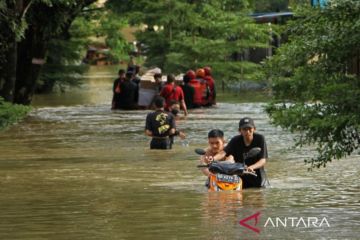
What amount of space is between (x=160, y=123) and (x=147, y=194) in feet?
21.8

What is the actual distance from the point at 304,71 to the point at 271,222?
2.11 m

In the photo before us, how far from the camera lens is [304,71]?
1271cm

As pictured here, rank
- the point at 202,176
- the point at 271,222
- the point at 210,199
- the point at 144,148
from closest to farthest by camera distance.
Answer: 1. the point at 271,222
2. the point at 210,199
3. the point at 202,176
4. the point at 144,148

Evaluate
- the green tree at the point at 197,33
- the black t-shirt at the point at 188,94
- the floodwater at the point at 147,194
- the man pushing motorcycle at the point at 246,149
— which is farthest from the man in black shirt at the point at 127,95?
the man pushing motorcycle at the point at 246,149

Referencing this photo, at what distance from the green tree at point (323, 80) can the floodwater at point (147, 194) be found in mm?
1218

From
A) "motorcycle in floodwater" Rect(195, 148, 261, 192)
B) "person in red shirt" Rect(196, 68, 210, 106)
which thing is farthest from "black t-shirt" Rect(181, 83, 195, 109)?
"motorcycle in floodwater" Rect(195, 148, 261, 192)

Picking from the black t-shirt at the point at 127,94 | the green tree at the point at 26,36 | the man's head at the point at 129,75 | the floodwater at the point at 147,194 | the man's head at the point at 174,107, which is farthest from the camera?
the man's head at the point at 129,75

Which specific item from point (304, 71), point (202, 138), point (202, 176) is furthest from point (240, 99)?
point (304, 71)

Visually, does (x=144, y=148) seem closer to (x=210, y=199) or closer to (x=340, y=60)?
(x=210, y=199)

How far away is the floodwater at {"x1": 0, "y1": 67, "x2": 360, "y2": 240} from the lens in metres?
13.5

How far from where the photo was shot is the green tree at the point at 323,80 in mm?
11828

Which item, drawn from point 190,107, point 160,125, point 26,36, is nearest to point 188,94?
point 190,107

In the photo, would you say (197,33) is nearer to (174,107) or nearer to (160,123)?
(174,107)

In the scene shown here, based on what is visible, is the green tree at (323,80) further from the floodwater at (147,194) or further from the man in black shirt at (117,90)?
the man in black shirt at (117,90)
